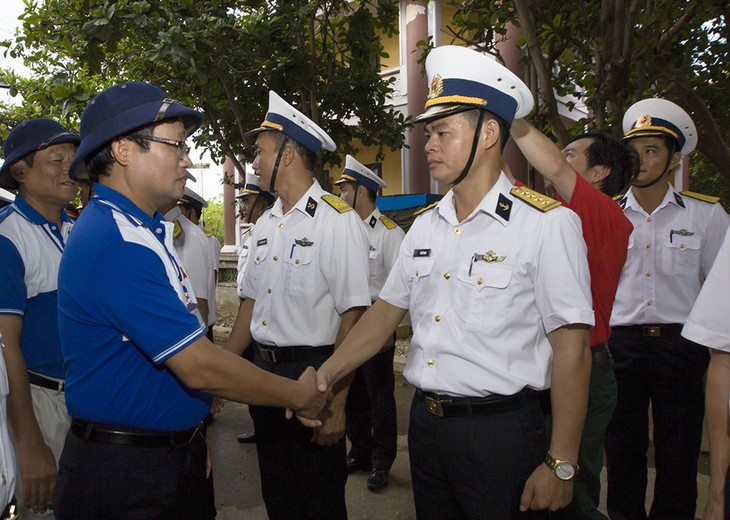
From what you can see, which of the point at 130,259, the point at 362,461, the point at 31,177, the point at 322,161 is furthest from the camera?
the point at 322,161

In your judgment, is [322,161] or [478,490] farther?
[322,161]

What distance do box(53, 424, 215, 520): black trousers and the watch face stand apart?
119 cm

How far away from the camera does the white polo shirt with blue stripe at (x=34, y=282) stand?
249 cm

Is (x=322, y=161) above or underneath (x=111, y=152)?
above

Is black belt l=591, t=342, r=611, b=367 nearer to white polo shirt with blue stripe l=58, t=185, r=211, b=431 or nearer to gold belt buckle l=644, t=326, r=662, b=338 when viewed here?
gold belt buckle l=644, t=326, r=662, b=338

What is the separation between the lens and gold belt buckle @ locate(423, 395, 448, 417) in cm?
202

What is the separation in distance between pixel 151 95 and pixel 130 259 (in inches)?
23.2

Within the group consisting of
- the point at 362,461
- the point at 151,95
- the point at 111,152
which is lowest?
the point at 362,461

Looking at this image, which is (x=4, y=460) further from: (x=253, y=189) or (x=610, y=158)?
(x=253, y=189)

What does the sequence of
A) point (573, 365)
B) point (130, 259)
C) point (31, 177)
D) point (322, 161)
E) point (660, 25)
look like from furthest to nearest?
point (322, 161), point (660, 25), point (31, 177), point (573, 365), point (130, 259)

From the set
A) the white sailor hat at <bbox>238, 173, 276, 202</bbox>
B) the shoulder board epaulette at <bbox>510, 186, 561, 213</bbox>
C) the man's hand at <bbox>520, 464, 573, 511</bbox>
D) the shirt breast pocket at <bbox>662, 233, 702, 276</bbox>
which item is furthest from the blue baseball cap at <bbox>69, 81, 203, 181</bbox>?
the white sailor hat at <bbox>238, 173, 276, 202</bbox>

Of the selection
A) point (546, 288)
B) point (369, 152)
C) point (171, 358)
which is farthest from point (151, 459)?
point (369, 152)

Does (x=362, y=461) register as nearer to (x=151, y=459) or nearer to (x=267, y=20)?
(x=151, y=459)

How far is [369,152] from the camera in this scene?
1480 cm
